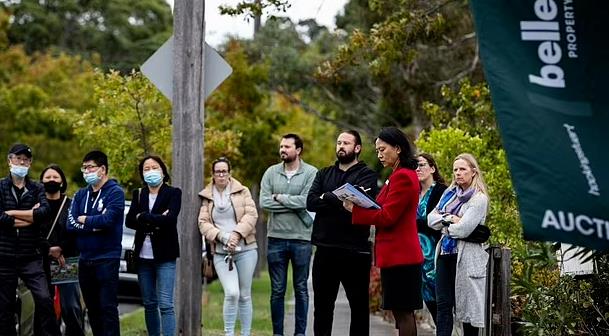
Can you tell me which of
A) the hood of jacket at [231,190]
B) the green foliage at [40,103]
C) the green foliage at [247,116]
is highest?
the green foliage at [40,103]

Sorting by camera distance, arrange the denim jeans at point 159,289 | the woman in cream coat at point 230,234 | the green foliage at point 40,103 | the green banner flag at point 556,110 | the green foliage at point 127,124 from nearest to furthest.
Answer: the green banner flag at point 556,110 < the denim jeans at point 159,289 < the woman in cream coat at point 230,234 < the green foliage at point 127,124 < the green foliage at point 40,103

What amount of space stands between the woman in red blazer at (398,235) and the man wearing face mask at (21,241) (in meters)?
3.46

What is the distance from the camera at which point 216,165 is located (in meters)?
12.8

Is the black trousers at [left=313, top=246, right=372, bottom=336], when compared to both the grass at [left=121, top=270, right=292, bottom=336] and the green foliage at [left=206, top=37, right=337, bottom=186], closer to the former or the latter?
the grass at [left=121, top=270, right=292, bottom=336]

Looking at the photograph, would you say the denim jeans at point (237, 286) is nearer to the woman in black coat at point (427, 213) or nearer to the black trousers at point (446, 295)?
the woman in black coat at point (427, 213)

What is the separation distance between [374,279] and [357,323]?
6.62 meters

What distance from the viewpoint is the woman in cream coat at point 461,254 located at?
10820 mm

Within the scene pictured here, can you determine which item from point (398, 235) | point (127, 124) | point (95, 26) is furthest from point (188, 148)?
point (95, 26)

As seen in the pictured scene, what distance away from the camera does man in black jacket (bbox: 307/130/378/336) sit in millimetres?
11102

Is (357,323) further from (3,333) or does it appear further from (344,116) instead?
(344,116)

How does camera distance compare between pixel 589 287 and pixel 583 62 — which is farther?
pixel 589 287

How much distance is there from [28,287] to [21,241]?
46cm

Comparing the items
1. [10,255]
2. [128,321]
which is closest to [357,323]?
[10,255]

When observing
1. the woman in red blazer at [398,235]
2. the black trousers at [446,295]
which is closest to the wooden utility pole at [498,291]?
the woman in red blazer at [398,235]
